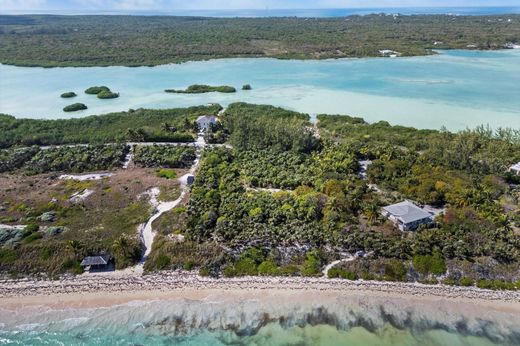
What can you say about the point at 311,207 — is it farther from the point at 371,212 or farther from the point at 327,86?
the point at 327,86

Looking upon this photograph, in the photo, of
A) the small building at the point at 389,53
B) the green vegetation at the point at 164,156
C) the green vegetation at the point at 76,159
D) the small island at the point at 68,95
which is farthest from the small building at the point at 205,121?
the small building at the point at 389,53

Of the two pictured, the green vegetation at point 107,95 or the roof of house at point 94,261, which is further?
the green vegetation at point 107,95

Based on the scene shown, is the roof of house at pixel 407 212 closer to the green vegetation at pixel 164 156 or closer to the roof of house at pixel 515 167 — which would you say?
the roof of house at pixel 515 167

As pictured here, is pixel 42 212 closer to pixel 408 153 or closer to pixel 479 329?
pixel 479 329

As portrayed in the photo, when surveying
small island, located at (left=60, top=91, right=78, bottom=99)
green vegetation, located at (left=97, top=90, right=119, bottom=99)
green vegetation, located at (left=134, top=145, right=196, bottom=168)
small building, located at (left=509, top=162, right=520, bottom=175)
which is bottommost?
green vegetation, located at (left=134, top=145, right=196, bottom=168)

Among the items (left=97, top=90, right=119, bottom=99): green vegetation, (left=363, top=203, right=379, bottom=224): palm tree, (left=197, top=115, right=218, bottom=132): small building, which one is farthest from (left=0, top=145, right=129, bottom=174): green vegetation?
(left=363, top=203, right=379, bottom=224): palm tree

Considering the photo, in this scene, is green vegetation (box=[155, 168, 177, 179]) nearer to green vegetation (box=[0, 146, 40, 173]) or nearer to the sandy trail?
the sandy trail

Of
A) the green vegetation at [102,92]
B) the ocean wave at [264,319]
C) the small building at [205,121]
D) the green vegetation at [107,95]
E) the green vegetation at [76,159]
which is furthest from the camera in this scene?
the green vegetation at [102,92]
